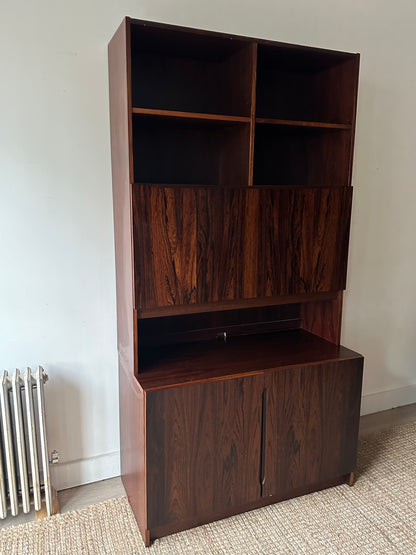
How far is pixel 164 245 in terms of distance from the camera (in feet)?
5.59

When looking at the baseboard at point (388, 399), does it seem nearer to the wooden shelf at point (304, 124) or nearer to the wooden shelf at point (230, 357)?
the wooden shelf at point (230, 357)

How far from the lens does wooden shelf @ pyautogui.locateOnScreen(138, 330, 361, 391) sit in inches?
70.2

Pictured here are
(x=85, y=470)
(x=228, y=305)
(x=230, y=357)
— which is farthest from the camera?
(x=85, y=470)

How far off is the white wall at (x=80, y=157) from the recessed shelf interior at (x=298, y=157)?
17.0 inches

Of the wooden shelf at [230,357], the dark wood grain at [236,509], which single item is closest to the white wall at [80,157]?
the wooden shelf at [230,357]

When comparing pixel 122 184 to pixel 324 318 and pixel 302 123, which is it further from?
pixel 324 318

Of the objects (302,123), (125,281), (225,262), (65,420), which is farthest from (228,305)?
(65,420)

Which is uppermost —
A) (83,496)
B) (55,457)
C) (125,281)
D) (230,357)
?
(125,281)

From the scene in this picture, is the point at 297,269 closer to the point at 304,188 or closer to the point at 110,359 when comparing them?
the point at 304,188

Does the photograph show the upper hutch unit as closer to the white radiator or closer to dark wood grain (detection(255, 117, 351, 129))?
dark wood grain (detection(255, 117, 351, 129))

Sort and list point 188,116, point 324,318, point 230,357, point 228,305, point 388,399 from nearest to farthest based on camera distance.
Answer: point 188,116 < point 228,305 < point 230,357 < point 324,318 < point 388,399

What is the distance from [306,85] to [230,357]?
4.56 ft

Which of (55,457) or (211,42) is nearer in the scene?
(211,42)

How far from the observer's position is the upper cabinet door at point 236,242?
1690mm
